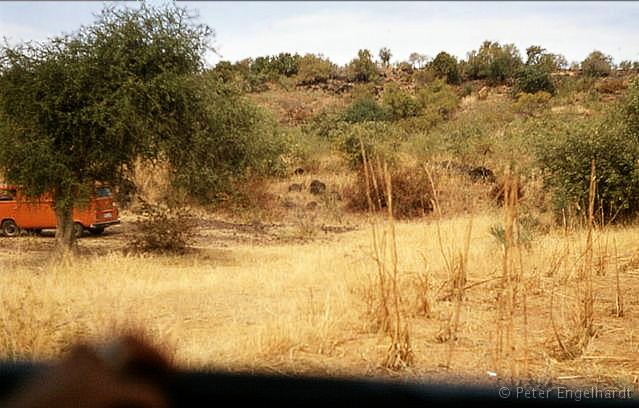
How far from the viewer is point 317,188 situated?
29.6m

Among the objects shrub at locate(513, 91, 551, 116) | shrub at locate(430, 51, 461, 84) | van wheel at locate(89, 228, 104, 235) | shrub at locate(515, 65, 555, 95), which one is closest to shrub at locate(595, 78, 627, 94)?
shrub at locate(513, 91, 551, 116)

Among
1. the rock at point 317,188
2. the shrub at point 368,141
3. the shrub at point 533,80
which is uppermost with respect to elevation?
the shrub at point 533,80

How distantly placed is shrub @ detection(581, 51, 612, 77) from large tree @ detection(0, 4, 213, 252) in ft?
93.4

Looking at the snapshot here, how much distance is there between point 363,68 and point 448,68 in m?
7.71

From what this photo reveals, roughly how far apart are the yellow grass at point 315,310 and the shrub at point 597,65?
26.2 metres

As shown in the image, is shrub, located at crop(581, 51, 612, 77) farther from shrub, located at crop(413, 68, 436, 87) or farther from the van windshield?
the van windshield

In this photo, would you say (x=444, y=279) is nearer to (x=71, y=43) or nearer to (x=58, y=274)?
(x=58, y=274)

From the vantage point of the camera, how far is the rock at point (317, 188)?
2942cm

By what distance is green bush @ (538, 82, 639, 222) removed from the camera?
61.1ft

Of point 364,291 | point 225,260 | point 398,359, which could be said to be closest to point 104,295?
point 364,291

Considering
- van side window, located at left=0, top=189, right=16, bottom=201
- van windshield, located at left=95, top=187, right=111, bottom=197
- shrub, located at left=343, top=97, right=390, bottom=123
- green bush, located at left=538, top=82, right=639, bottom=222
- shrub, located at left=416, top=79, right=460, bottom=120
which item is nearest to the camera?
van windshield, located at left=95, top=187, right=111, bottom=197

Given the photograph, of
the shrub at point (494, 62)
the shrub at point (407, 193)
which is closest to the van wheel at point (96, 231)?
the shrub at point (407, 193)

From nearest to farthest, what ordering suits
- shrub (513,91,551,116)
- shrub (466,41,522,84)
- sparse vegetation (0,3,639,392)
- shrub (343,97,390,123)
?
sparse vegetation (0,3,639,392), shrub (513,91,551,116), shrub (343,97,390,123), shrub (466,41,522,84)

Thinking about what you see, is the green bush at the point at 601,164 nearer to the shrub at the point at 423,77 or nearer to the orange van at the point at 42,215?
the orange van at the point at 42,215
